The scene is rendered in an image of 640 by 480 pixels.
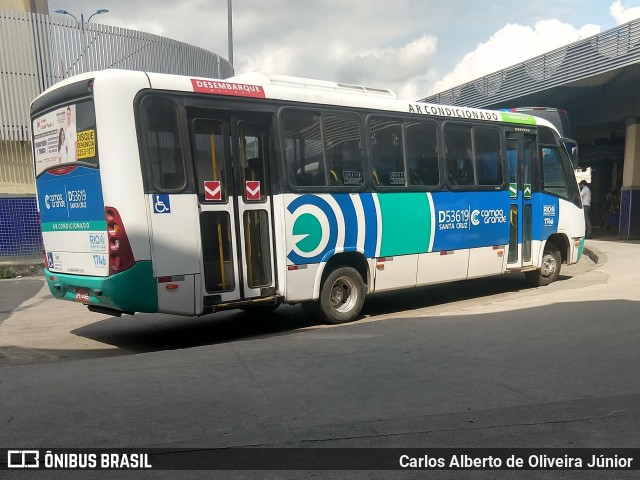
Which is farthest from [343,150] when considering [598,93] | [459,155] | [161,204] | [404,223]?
[598,93]

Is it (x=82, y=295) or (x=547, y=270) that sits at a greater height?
(x=82, y=295)

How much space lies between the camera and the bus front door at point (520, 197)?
34.7 feet

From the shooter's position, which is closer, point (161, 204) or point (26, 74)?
point (161, 204)

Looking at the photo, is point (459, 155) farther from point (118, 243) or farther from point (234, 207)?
point (118, 243)

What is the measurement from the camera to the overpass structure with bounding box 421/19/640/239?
16016 mm

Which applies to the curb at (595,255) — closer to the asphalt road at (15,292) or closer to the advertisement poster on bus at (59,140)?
the advertisement poster on bus at (59,140)

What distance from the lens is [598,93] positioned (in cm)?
1970

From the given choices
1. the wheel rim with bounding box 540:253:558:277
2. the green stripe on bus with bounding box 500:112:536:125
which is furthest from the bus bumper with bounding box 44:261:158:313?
the wheel rim with bounding box 540:253:558:277

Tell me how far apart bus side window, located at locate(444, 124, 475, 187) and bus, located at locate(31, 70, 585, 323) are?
3 centimetres

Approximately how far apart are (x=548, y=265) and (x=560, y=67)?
910cm

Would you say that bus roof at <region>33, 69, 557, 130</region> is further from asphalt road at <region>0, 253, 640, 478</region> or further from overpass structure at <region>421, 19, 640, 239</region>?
overpass structure at <region>421, 19, 640, 239</region>

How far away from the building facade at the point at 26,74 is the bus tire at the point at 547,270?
12901 mm

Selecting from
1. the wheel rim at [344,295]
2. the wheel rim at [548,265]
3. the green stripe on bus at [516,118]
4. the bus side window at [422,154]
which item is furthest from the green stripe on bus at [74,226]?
the wheel rim at [548,265]

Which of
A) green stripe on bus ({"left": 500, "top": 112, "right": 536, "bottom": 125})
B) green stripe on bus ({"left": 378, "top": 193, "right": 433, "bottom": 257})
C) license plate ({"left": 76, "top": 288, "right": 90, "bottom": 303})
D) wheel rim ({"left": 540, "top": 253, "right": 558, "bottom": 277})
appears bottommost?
wheel rim ({"left": 540, "top": 253, "right": 558, "bottom": 277})
